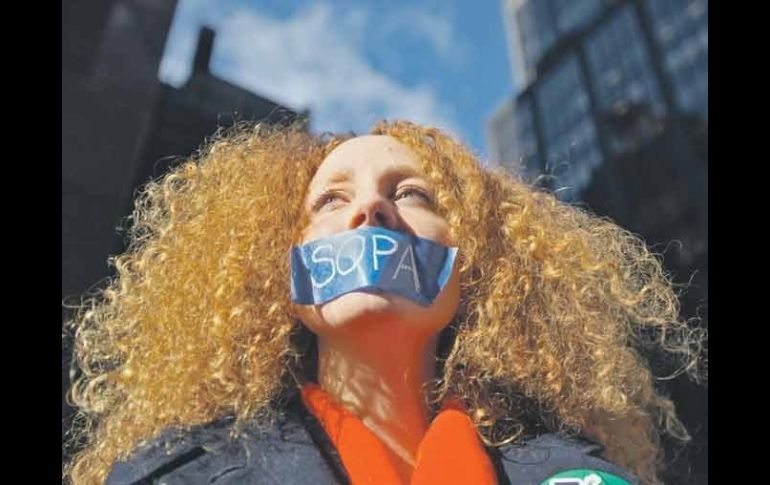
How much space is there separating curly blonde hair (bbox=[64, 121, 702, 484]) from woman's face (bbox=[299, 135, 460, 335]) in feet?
0.21

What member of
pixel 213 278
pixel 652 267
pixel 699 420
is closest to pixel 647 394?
pixel 652 267

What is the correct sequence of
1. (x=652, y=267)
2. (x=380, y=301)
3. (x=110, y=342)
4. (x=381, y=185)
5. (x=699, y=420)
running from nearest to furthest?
(x=380, y=301), (x=381, y=185), (x=110, y=342), (x=652, y=267), (x=699, y=420)

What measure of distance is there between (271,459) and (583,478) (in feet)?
1.70

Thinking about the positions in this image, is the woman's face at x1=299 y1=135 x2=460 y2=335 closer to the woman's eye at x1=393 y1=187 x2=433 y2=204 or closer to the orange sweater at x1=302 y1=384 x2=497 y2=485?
the woman's eye at x1=393 y1=187 x2=433 y2=204

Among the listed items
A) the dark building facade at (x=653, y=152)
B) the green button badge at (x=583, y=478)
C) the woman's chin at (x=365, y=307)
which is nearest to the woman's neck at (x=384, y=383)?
the woman's chin at (x=365, y=307)

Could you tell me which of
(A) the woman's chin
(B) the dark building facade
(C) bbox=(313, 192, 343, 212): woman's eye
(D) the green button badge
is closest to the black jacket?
(D) the green button badge

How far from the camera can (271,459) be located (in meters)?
1.02

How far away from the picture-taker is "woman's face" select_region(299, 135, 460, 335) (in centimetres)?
108

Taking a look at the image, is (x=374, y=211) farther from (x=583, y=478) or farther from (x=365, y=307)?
(x=583, y=478)

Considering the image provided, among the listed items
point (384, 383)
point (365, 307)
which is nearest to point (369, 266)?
point (365, 307)

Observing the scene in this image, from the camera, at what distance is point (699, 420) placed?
2.00m

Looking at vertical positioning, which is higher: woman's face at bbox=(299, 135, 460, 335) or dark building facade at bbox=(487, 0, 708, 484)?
dark building facade at bbox=(487, 0, 708, 484)
